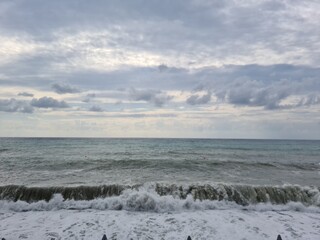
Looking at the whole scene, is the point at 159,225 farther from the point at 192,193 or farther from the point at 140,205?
the point at 192,193

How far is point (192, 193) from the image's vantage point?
598 inches

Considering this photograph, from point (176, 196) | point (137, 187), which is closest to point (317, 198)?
point (176, 196)

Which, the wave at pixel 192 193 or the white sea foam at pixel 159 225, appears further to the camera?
the wave at pixel 192 193

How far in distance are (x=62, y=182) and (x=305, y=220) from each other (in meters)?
14.7

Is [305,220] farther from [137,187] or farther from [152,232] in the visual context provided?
[137,187]

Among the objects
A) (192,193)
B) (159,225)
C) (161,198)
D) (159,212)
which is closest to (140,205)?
(159,212)

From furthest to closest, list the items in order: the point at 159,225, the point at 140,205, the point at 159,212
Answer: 1. the point at 140,205
2. the point at 159,212
3. the point at 159,225

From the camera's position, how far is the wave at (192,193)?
14.6 metres

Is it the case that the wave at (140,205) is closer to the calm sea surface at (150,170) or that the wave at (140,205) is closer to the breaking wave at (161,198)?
the breaking wave at (161,198)

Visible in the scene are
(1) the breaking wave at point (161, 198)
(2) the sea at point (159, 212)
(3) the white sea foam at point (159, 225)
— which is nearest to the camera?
(3) the white sea foam at point (159, 225)

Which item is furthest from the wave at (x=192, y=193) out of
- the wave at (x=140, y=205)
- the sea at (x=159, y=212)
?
the wave at (x=140, y=205)

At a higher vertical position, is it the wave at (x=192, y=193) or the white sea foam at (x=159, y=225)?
the wave at (x=192, y=193)

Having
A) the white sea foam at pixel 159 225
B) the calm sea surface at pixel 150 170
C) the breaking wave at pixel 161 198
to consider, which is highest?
the calm sea surface at pixel 150 170

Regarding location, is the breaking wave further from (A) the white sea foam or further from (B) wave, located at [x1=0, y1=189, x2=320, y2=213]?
(A) the white sea foam
